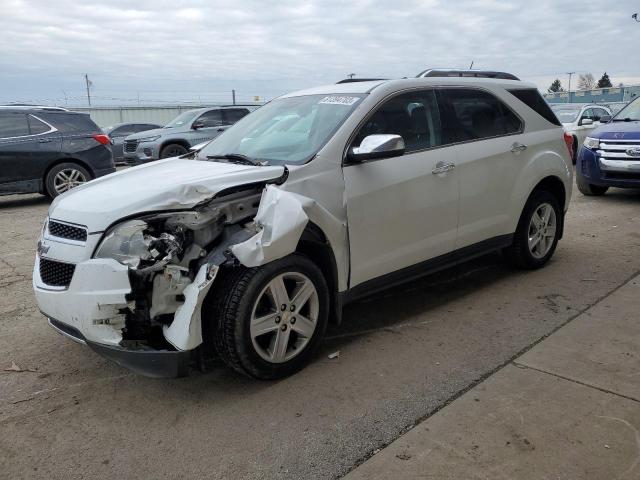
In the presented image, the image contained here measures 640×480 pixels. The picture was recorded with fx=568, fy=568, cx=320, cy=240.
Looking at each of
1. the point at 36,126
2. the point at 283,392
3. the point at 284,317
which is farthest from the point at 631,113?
the point at 36,126

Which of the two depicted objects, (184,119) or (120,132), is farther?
(120,132)

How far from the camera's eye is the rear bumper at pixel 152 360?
3016 millimetres

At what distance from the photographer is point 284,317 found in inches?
133

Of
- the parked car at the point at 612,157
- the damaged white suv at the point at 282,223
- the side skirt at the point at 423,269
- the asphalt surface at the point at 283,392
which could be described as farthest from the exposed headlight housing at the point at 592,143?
the side skirt at the point at 423,269

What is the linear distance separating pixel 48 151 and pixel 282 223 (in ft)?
27.5

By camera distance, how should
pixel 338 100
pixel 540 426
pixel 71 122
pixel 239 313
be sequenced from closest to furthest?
pixel 540 426
pixel 239 313
pixel 338 100
pixel 71 122

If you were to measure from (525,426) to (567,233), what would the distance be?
187 inches

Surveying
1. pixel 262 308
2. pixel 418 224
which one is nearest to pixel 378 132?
pixel 418 224

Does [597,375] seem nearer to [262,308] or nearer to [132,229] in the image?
[262,308]

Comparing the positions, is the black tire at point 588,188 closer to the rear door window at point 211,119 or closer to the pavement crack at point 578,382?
the pavement crack at point 578,382

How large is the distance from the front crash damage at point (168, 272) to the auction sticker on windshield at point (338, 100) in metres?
1.11

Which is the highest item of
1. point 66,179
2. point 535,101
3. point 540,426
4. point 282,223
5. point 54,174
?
point 535,101

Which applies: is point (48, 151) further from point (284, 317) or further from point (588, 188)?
point (588, 188)

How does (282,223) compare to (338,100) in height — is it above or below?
below
